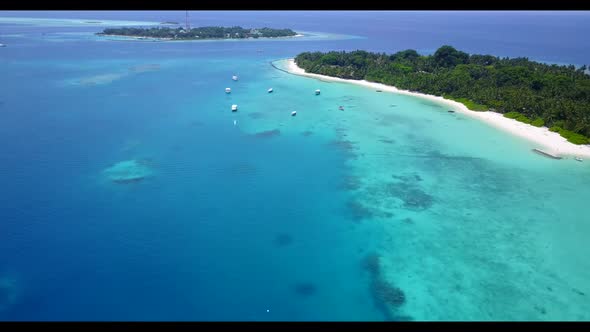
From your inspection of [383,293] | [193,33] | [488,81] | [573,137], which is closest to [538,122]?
[573,137]

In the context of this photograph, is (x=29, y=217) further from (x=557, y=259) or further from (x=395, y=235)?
(x=557, y=259)

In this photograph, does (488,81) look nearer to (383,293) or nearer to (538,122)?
(538,122)

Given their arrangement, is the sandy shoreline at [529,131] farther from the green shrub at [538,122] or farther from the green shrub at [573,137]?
the green shrub at [538,122]

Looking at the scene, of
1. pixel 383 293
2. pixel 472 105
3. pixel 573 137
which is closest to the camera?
pixel 383 293

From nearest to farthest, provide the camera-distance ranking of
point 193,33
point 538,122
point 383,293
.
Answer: point 383,293 → point 538,122 → point 193,33

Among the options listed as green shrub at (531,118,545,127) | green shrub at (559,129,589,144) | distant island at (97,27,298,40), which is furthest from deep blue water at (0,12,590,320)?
distant island at (97,27,298,40)

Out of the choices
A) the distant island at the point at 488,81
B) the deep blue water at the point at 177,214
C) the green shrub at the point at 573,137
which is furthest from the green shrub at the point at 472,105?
the deep blue water at the point at 177,214
